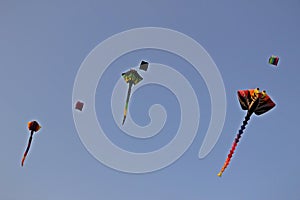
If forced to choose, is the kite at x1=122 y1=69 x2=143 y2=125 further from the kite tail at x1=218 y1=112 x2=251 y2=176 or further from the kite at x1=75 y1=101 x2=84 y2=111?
the kite tail at x1=218 y1=112 x2=251 y2=176

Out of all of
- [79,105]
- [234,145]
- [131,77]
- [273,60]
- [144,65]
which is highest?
[273,60]

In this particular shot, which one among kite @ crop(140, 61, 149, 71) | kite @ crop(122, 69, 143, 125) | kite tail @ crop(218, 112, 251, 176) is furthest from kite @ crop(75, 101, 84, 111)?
kite tail @ crop(218, 112, 251, 176)

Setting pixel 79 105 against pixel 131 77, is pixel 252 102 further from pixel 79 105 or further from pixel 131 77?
pixel 79 105

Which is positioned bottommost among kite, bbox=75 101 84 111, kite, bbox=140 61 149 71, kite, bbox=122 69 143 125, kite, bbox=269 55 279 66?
kite, bbox=75 101 84 111

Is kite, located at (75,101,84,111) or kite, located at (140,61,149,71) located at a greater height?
kite, located at (140,61,149,71)

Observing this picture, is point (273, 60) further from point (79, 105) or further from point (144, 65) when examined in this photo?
point (79, 105)

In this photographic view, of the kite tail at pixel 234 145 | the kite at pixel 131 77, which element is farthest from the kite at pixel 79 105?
the kite tail at pixel 234 145

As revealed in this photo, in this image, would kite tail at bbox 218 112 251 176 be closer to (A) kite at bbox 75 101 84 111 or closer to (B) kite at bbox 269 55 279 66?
(B) kite at bbox 269 55 279 66

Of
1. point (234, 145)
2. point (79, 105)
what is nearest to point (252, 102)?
point (234, 145)

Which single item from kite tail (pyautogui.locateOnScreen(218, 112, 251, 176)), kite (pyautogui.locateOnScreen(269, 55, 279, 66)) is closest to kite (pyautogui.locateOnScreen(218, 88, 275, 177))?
kite tail (pyautogui.locateOnScreen(218, 112, 251, 176))

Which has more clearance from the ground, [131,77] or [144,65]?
[144,65]

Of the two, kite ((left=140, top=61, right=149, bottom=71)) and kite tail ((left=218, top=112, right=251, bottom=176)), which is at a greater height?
kite ((left=140, top=61, right=149, bottom=71))

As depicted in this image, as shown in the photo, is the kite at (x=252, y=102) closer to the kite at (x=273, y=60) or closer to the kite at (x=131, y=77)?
the kite at (x=273, y=60)

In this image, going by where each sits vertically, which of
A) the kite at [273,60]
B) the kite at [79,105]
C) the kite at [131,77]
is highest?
the kite at [273,60]
